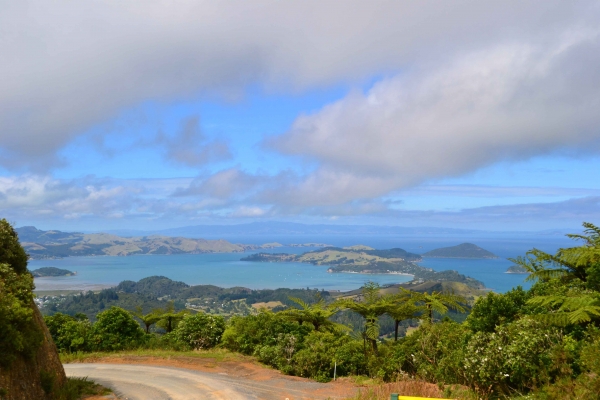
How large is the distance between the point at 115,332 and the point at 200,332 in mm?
3967

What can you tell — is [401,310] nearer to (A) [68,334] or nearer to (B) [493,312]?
(B) [493,312]

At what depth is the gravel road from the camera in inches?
458

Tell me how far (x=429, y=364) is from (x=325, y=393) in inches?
118

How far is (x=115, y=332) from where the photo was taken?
766 inches

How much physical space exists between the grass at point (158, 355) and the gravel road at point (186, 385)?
1.90 metres

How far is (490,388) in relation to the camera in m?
9.06

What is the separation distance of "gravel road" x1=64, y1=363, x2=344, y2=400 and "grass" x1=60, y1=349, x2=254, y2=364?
1902 mm

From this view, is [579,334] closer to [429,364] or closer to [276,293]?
[429,364]

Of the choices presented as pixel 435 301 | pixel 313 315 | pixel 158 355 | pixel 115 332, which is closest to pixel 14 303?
pixel 158 355

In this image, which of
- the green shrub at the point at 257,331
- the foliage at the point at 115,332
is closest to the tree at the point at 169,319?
the foliage at the point at 115,332

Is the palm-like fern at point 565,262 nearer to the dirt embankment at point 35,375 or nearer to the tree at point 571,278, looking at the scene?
the tree at point 571,278

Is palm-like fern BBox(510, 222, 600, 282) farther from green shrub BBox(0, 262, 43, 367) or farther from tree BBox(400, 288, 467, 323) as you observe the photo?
green shrub BBox(0, 262, 43, 367)

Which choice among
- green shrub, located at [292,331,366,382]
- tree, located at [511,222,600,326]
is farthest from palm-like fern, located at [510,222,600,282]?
green shrub, located at [292,331,366,382]

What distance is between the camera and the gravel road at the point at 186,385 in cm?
1163
